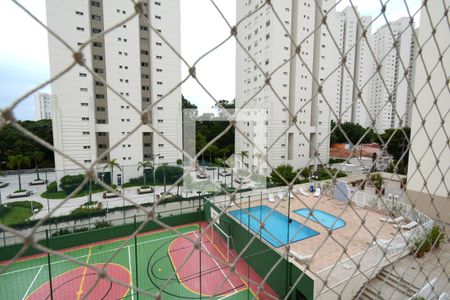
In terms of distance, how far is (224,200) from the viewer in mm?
5598

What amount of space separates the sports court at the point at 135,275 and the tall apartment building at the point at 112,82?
3987 mm

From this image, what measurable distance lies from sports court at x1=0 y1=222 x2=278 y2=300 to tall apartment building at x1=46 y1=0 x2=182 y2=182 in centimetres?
399

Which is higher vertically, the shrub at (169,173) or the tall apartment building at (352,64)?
the tall apartment building at (352,64)

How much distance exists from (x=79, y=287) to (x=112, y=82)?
705 centimetres

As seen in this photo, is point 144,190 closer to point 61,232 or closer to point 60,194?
point 60,194

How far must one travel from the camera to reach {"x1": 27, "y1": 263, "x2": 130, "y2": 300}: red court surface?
3.40 meters

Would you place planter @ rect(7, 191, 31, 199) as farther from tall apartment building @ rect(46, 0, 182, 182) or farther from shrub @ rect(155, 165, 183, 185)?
shrub @ rect(155, 165, 183, 185)

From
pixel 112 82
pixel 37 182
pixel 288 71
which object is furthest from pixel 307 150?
pixel 37 182

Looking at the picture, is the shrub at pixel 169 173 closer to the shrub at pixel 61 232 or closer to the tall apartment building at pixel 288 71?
the tall apartment building at pixel 288 71

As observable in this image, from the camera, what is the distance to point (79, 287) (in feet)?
11.7

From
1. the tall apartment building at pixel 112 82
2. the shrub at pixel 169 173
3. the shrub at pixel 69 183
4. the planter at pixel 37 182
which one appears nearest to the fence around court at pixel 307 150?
the tall apartment building at pixel 112 82

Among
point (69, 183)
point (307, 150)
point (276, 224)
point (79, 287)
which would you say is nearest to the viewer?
point (79, 287)

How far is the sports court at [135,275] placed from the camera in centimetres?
350

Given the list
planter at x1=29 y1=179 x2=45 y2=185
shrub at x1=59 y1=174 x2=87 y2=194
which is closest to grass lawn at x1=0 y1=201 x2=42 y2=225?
shrub at x1=59 y1=174 x2=87 y2=194
